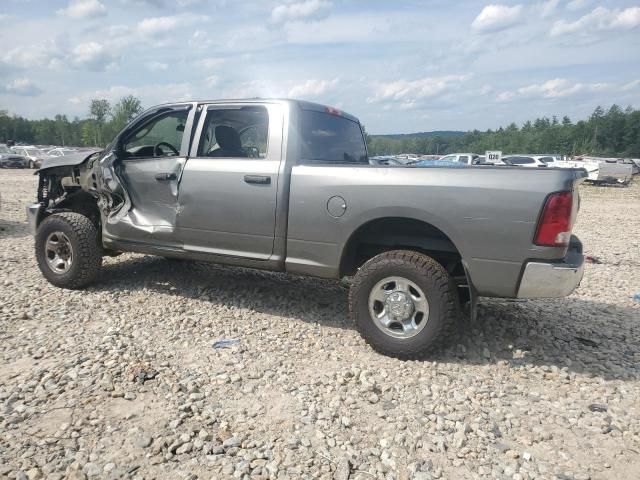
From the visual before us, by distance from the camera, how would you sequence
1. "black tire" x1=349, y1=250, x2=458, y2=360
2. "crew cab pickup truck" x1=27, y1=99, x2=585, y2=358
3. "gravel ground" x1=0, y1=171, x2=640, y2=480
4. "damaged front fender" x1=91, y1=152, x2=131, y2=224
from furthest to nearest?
"damaged front fender" x1=91, y1=152, x2=131, y2=224 → "black tire" x1=349, y1=250, x2=458, y2=360 → "crew cab pickup truck" x1=27, y1=99, x2=585, y2=358 → "gravel ground" x1=0, y1=171, x2=640, y2=480

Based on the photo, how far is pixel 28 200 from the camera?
13531 millimetres

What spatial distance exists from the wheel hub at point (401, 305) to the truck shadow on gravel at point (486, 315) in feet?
1.50

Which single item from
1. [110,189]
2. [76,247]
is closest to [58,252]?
[76,247]

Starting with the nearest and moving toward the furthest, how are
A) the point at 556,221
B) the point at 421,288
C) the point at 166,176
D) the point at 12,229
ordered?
1. the point at 556,221
2. the point at 421,288
3. the point at 166,176
4. the point at 12,229

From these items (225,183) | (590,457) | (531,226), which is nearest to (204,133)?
(225,183)

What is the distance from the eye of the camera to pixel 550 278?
10.9 ft

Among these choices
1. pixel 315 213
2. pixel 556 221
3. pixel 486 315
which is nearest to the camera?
pixel 556 221

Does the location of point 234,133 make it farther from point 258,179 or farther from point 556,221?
point 556,221

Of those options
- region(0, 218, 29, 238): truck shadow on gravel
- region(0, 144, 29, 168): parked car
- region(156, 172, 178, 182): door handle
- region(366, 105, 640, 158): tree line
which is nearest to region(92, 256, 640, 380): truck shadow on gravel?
region(156, 172, 178, 182): door handle

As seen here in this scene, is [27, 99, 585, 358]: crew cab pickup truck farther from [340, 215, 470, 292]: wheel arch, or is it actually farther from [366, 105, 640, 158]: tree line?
[366, 105, 640, 158]: tree line

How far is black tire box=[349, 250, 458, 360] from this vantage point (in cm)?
361

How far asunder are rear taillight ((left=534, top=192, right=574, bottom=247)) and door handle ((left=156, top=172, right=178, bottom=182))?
129 inches

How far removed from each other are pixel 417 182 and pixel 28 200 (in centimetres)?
1341

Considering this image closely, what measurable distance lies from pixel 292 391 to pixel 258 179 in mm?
1862
